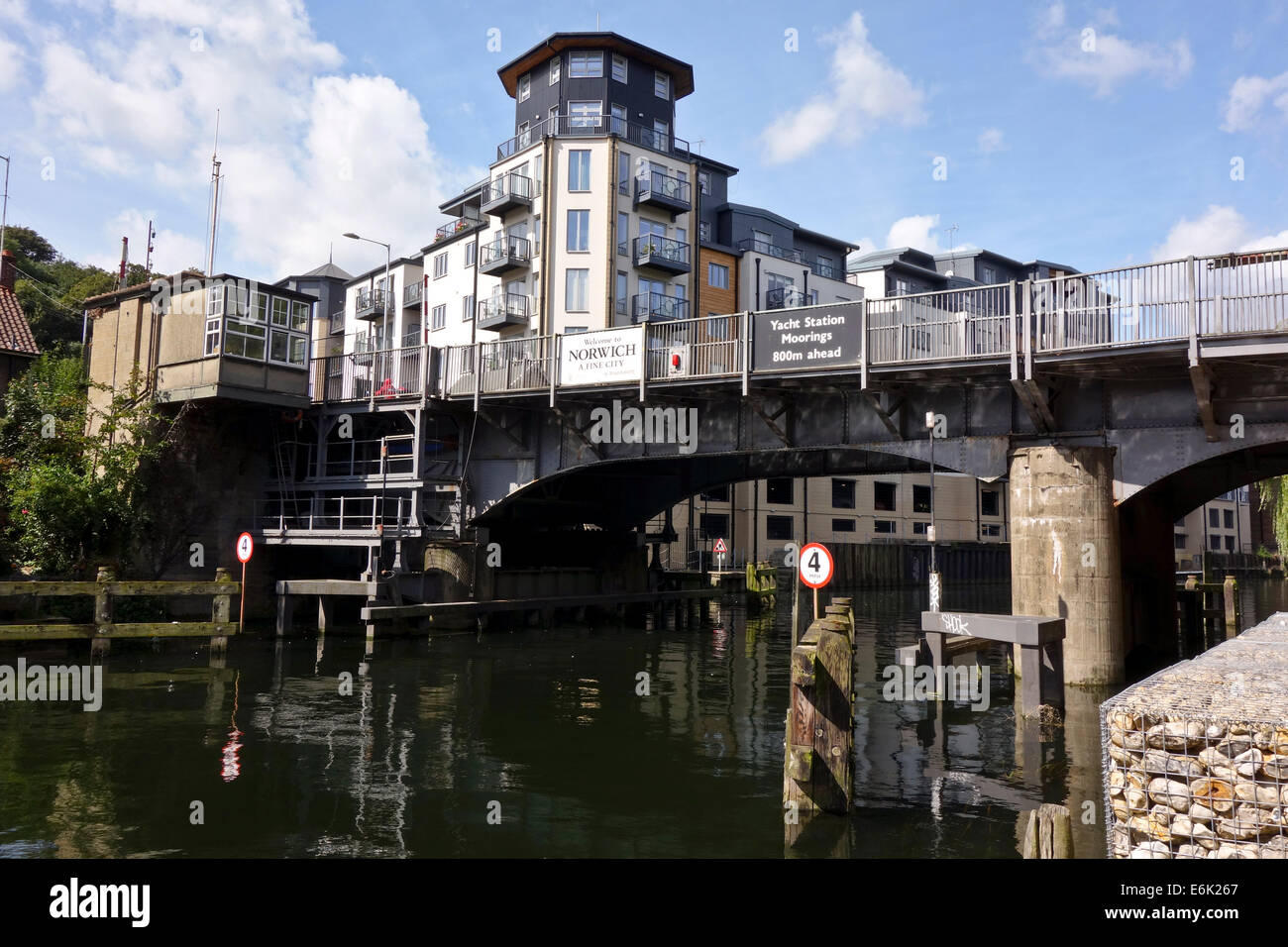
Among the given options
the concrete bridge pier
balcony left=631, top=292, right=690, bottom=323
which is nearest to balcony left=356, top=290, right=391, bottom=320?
balcony left=631, top=292, right=690, bottom=323

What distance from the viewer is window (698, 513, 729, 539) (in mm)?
59062

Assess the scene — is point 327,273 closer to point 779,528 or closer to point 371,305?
point 371,305

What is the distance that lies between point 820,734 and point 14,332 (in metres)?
38.0

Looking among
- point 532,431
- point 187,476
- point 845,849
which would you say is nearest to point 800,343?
point 532,431

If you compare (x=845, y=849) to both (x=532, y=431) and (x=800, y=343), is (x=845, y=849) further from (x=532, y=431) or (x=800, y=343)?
(x=532, y=431)

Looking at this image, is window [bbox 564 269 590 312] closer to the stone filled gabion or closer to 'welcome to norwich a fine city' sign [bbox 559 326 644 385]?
'welcome to norwich a fine city' sign [bbox 559 326 644 385]

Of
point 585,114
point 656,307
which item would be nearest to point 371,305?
point 585,114

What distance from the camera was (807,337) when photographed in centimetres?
2250

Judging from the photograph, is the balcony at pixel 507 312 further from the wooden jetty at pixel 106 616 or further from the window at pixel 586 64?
the wooden jetty at pixel 106 616

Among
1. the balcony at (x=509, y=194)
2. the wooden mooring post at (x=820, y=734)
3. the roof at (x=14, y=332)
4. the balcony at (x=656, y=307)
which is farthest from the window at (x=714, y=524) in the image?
the wooden mooring post at (x=820, y=734)

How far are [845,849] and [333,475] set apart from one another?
27413 mm

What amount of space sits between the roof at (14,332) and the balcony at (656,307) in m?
28.0

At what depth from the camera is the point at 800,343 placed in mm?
22594

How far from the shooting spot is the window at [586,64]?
169ft
